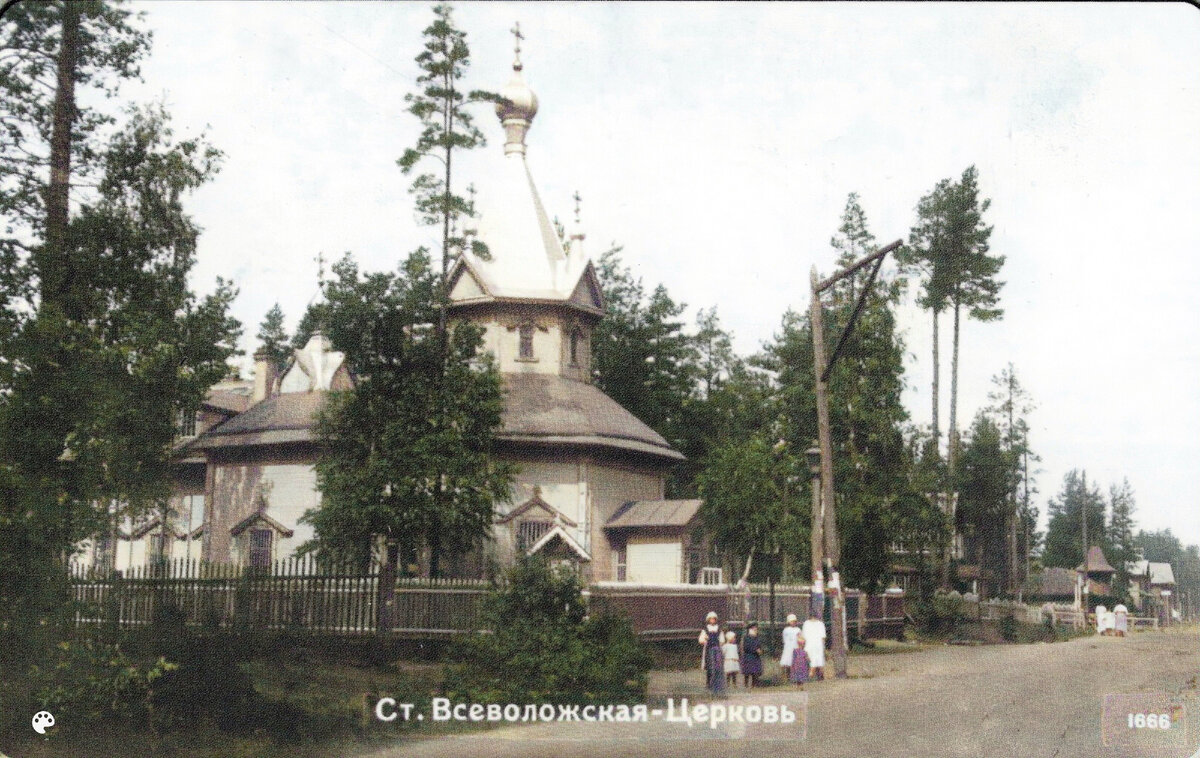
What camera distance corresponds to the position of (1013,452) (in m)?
15.4

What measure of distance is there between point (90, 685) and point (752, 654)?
7777 mm

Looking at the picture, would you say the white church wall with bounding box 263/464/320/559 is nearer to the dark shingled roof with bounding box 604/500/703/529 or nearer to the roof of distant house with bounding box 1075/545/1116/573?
the dark shingled roof with bounding box 604/500/703/529

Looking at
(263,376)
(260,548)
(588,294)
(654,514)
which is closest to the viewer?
(260,548)

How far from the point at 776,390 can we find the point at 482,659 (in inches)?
317

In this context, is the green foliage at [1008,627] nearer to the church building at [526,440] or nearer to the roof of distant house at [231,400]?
the church building at [526,440]

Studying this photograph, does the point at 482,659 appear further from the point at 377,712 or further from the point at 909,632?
the point at 909,632

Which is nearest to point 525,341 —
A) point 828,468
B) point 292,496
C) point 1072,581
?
point 292,496

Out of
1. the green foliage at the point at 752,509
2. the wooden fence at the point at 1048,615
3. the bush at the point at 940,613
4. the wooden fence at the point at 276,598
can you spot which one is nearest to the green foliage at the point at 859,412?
the bush at the point at 940,613

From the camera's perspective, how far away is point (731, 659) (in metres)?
14.6

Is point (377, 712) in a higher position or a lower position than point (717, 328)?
lower

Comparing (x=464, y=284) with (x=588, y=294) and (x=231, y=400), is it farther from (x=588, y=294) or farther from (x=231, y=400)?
(x=231, y=400)

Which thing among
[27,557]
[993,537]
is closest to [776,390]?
[993,537]

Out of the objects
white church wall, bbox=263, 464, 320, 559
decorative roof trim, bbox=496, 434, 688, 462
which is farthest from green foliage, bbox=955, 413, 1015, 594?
white church wall, bbox=263, 464, 320, 559

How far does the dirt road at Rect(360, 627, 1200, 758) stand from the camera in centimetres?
1235
